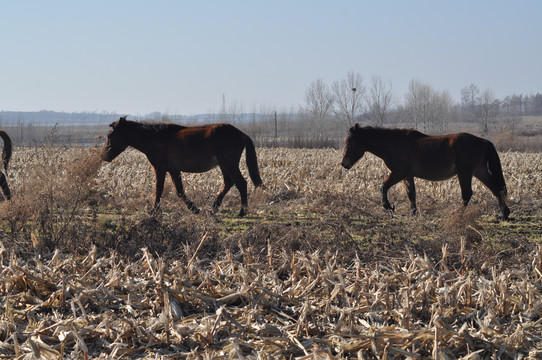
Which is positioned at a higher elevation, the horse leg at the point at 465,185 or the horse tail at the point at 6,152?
the horse tail at the point at 6,152

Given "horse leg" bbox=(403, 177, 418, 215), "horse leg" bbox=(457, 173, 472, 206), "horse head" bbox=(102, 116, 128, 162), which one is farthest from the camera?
"horse head" bbox=(102, 116, 128, 162)

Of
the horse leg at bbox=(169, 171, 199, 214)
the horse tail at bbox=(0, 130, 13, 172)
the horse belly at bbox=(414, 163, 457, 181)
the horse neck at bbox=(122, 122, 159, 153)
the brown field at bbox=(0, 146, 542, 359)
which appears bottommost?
the brown field at bbox=(0, 146, 542, 359)

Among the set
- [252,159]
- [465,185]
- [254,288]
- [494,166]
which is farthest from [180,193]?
[254,288]

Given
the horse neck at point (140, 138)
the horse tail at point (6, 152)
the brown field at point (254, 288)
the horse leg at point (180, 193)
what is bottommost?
the brown field at point (254, 288)

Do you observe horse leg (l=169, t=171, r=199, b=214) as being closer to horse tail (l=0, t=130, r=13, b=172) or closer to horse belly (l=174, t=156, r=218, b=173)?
horse belly (l=174, t=156, r=218, b=173)

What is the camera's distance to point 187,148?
510 inches

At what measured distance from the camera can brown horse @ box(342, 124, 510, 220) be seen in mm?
12102

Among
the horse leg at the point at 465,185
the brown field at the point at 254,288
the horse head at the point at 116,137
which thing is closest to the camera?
the brown field at the point at 254,288

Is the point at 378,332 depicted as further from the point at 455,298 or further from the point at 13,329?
the point at 13,329

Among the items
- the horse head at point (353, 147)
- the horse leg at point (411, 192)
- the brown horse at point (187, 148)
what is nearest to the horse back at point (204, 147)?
the brown horse at point (187, 148)

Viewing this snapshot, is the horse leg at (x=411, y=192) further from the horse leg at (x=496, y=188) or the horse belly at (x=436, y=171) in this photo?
the horse leg at (x=496, y=188)

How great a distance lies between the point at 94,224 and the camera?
10094 mm

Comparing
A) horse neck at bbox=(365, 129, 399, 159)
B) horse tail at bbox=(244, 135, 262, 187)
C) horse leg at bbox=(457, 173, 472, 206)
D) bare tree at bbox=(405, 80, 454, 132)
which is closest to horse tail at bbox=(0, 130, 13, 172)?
horse tail at bbox=(244, 135, 262, 187)

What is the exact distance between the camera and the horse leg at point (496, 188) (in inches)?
471
